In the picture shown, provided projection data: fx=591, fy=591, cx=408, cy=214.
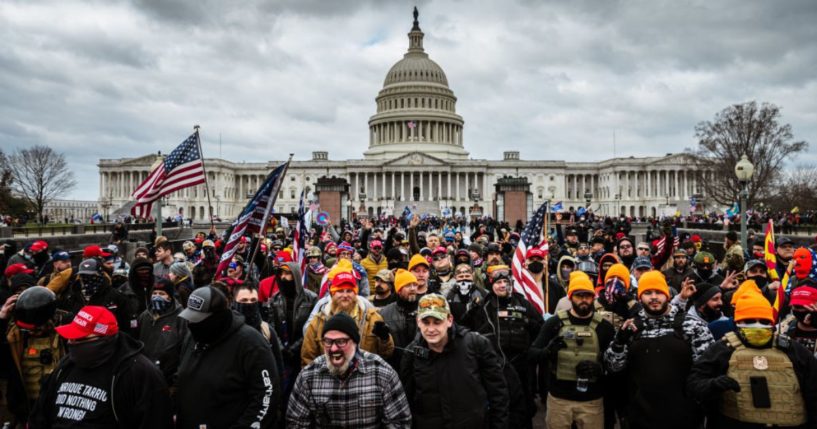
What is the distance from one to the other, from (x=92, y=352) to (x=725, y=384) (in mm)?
4458

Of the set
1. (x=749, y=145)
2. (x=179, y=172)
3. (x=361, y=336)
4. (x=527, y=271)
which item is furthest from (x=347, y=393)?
(x=749, y=145)

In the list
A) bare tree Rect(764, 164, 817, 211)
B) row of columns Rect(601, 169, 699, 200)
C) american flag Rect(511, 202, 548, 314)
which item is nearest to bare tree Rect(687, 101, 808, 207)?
bare tree Rect(764, 164, 817, 211)

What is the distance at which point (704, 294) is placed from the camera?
616 cm

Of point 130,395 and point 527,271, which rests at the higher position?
point 527,271

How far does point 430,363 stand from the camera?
457cm

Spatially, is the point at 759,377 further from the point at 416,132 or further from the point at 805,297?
the point at 416,132

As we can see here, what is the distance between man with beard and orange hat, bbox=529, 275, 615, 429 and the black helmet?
4359mm

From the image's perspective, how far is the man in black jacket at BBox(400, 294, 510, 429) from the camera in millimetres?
4484

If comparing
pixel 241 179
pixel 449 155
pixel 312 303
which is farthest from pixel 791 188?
pixel 241 179

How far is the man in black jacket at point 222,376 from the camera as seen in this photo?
4.16m

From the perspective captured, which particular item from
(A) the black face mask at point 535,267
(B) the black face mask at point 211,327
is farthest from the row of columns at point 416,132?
(B) the black face mask at point 211,327

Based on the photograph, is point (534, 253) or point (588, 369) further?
point (534, 253)

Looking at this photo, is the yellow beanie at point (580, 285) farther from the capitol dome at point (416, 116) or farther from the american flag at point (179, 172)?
the capitol dome at point (416, 116)

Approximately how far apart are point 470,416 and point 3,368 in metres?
4.51
